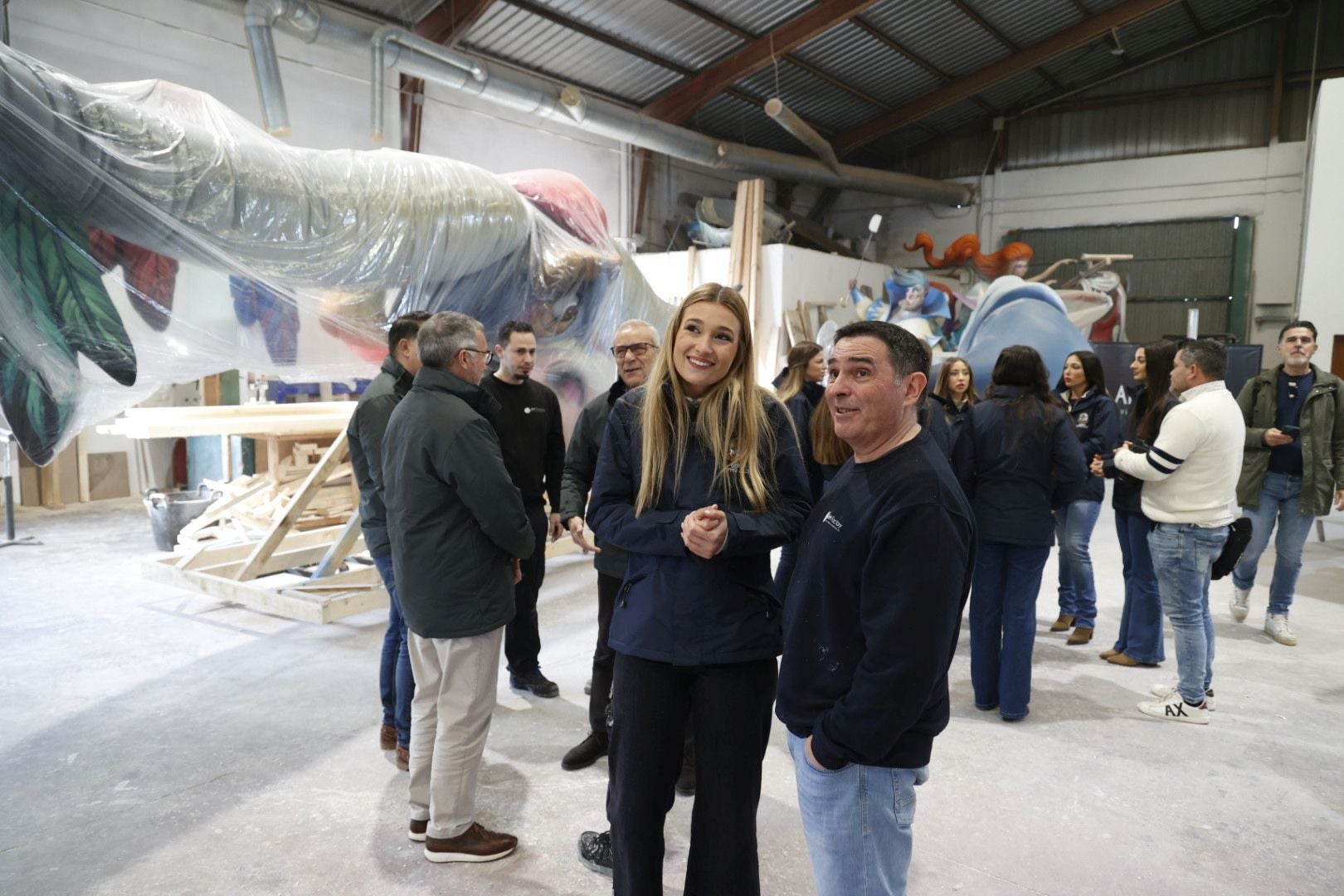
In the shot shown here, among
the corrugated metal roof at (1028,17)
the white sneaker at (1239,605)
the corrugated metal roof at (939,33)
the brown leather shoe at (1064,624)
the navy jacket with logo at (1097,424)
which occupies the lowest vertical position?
the brown leather shoe at (1064,624)

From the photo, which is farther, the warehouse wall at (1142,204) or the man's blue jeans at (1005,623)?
the warehouse wall at (1142,204)

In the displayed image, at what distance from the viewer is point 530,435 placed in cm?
346

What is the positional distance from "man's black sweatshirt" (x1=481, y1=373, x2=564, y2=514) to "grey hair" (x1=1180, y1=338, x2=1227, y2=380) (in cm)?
245

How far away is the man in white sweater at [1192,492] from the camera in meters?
3.26

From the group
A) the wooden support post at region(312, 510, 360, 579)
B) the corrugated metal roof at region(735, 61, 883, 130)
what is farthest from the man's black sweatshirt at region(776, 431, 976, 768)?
the corrugated metal roof at region(735, 61, 883, 130)

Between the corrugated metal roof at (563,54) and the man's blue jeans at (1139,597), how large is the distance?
8.52 m

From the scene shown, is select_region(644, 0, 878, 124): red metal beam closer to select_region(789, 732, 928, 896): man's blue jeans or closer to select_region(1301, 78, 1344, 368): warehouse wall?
select_region(1301, 78, 1344, 368): warehouse wall

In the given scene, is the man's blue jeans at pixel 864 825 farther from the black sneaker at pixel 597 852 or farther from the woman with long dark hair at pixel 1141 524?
the woman with long dark hair at pixel 1141 524

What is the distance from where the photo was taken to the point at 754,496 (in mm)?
1820

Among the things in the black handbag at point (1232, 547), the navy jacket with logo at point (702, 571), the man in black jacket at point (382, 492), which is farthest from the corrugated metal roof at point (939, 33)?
the navy jacket with logo at point (702, 571)

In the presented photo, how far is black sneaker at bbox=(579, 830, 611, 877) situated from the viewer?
243 centimetres

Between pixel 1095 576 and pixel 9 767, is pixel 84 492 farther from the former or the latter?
pixel 1095 576

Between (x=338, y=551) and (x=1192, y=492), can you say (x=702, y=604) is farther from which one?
(x=338, y=551)

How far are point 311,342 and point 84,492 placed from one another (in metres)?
6.49
